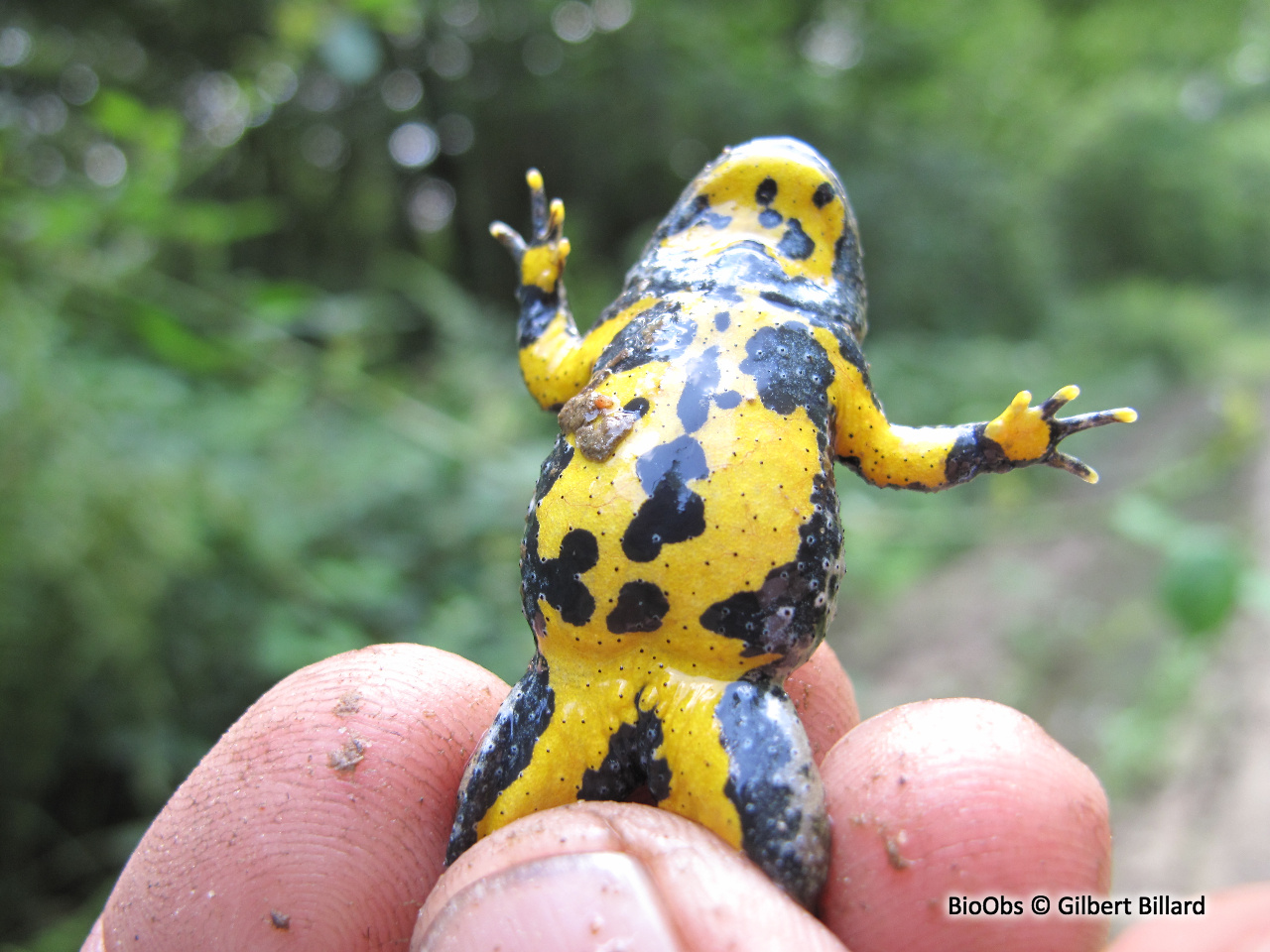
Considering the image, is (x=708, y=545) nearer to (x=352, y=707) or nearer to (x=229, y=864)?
(x=352, y=707)

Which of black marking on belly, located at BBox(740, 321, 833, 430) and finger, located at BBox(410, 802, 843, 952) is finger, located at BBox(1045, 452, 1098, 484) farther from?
finger, located at BBox(410, 802, 843, 952)

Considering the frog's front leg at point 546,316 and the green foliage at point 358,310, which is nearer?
the frog's front leg at point 546,316

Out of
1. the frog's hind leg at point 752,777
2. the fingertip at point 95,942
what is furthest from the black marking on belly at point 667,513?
the fingertip at point 95,942

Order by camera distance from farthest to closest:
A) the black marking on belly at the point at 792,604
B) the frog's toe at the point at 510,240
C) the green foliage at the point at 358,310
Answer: the green foliage at the point at 358,310 → the frog's toe at the point at 510,240 → the black marking on belly at the point at 792,604

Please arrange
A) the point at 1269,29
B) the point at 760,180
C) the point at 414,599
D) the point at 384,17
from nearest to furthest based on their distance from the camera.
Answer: the point at 760,180
the point at 384,17
the point at 414,599
the point at 1269,29

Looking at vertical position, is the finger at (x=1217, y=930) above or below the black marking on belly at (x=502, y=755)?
below

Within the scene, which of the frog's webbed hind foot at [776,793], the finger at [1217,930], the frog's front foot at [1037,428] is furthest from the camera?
the frog's front foot at [1037,428]

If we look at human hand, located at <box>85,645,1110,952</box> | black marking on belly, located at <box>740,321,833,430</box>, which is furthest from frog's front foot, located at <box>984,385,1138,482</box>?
human hand, located at <box>85,645,1110,952</box>

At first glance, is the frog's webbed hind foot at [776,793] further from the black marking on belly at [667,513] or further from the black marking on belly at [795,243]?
the black marking on belly at [795,243]

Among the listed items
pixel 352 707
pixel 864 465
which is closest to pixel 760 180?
pixel 864 465
